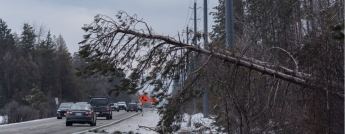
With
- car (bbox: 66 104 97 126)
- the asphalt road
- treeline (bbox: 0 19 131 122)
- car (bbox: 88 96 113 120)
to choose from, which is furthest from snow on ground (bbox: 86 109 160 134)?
treeline (bbox: 0 19 131 122)

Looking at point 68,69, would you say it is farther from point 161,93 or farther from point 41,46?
point 161,93

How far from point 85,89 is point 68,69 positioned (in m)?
6.38

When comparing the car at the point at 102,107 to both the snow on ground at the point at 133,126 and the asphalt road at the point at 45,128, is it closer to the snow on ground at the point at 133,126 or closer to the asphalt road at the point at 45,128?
the snow on ground at the point at 133,126

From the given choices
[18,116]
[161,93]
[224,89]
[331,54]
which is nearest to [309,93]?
[331,54]

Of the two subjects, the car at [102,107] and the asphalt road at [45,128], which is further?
the car at [102,107]

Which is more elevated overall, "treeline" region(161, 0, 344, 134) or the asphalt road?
"treeline" region(161, 0, 344, 134)

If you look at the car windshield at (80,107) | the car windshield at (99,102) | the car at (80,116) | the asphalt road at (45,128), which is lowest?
the asphalt road at (45,128)

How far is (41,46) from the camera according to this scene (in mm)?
85188

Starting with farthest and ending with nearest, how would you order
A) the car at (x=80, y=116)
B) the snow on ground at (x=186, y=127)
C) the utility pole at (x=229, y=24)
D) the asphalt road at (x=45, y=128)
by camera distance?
the car at (x=80, y=116), the asphalt road at (x=45, y=128), the snow on ground at (x=186, y=127), the utility pole at (x=229, y=24)

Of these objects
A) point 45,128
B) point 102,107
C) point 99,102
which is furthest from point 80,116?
point 99,102

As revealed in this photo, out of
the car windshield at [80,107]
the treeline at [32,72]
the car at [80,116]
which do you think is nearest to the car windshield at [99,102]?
the car windshield at [80,107]

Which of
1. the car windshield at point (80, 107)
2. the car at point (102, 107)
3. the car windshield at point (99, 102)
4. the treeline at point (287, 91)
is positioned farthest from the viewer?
the car windshield at point (99, 102)

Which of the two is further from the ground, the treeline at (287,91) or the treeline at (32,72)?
the treeline at (32,72)

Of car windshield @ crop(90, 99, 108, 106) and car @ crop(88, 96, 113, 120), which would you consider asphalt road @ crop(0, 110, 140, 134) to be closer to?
car @ crop(88, 96, 113, 120)
